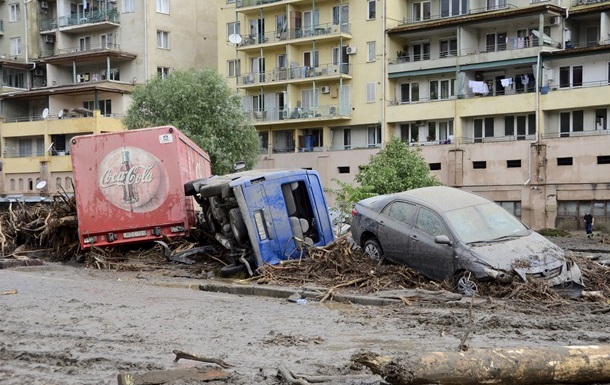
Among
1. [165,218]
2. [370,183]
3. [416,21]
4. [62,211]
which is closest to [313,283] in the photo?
[165,218]

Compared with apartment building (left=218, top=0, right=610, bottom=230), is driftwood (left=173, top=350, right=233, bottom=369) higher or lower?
lower

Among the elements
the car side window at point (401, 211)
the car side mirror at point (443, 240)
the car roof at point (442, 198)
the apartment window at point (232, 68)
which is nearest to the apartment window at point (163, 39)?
the apartment window at point (232, 68)

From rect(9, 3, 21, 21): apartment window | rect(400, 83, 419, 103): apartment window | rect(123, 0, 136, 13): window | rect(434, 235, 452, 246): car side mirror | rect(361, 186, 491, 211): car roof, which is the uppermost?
rect(9, 3, 21, 21): apartment window

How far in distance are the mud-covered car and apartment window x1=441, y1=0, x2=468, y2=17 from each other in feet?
127

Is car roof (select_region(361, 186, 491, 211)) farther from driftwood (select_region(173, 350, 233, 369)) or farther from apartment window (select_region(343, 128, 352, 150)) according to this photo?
apartment window (select_region(343, 128, 352, 150))

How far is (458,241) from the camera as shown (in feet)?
44.4

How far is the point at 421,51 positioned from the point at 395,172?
54.6ft

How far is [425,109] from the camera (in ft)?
173

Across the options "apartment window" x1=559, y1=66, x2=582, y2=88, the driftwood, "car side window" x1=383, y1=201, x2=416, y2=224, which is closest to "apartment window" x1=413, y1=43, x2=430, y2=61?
"apartment window" x1=559, y1=66, x2=582, y2=88

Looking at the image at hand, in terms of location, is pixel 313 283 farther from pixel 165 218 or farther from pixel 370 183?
pixel 370 183

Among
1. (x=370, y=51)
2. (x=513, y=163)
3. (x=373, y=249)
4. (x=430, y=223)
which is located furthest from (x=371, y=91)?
(x=430, y=223)

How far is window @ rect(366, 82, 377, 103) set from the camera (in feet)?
181

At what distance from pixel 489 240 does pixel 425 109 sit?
39.7 m

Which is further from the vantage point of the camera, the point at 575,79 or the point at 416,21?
the point at 416,21
